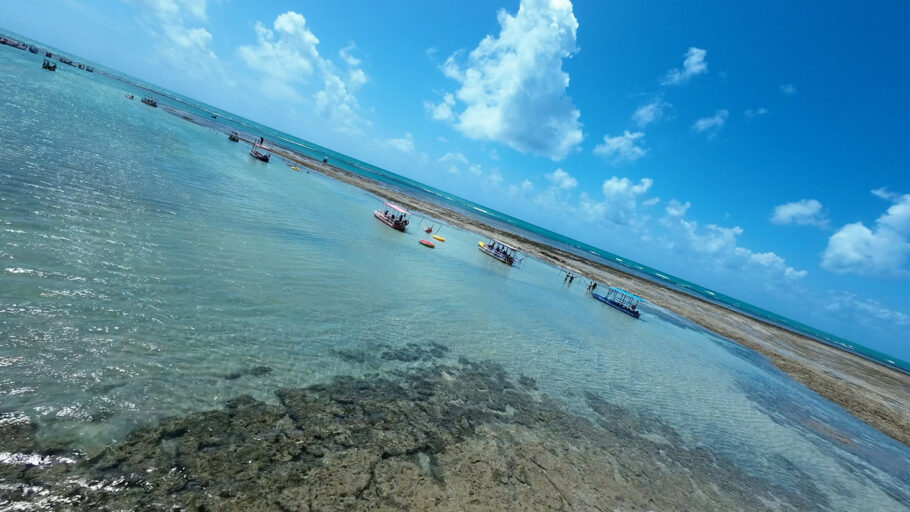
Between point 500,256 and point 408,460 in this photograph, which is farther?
point 500,256

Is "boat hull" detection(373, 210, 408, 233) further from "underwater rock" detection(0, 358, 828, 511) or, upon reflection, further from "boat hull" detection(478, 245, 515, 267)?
"underwater rock" detection(0, 358, 828, 511)

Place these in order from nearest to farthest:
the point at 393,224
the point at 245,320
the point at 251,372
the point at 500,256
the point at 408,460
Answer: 1. the point at 408,460
2. the point at 251,372
3. the point at 245,320
4. the point at 393,224
5. the point at 500,256

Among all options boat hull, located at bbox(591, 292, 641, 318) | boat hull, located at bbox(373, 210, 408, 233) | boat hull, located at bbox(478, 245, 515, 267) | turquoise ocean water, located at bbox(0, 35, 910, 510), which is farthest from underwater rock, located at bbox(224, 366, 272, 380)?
boat hull, located at bbox(591, 292, 641, 318)

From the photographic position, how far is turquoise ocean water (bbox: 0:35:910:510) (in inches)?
366

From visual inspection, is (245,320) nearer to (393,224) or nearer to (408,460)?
(408,460)

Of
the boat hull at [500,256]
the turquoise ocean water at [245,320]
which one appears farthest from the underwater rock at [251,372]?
the boat hull at [500,256]

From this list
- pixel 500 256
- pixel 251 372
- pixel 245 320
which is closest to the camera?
pixel 251 372

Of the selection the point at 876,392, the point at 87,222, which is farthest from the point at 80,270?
the point at 876,392

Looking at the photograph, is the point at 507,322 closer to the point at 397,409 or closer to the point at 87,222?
the point at 397,409

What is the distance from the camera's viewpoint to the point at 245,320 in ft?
44.0

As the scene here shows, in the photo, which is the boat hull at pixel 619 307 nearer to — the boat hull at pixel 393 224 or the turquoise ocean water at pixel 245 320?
the turquoise ocean water at pixel 245 320

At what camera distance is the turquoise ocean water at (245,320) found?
9305 millimetres

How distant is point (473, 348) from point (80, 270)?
15.7 meters

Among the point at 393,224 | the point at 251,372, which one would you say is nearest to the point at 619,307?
the point at 393,224
